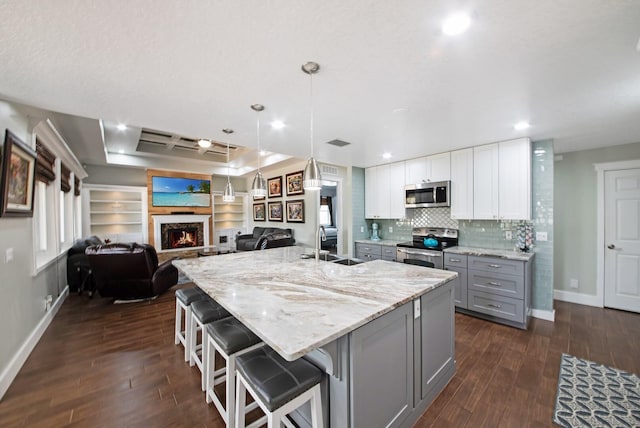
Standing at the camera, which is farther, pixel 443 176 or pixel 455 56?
pixel 443 176

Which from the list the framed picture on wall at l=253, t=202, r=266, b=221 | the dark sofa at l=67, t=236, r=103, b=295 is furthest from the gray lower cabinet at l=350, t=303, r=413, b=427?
the framed picture on wall at l=253, t=202, r=266, b=221

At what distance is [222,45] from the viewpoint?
1479mm

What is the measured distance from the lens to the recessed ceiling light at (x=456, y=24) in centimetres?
127

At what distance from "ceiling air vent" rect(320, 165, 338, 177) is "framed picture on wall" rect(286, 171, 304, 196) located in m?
→ 1.13

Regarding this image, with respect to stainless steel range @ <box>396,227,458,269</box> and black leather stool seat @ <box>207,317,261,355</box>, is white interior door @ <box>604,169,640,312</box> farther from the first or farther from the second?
black leather stool seat @ <box>207,317,261,355</box>

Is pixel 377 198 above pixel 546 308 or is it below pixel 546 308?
above

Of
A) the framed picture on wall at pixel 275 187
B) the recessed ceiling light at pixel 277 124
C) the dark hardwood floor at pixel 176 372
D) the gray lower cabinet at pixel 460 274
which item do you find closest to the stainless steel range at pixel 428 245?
the gray lower cabinet at pixel 460 274

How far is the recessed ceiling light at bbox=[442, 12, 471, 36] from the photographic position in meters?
1.27

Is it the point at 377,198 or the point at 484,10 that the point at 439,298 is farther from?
the point at 377,198

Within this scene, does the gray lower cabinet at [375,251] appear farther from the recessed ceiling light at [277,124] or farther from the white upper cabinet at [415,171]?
the recessed ceiling light at [277,124]

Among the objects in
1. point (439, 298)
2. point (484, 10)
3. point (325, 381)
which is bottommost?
point (325, 381)

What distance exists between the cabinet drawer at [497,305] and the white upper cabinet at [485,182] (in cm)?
108

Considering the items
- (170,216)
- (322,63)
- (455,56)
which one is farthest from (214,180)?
(455,56)

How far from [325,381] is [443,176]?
361cm
